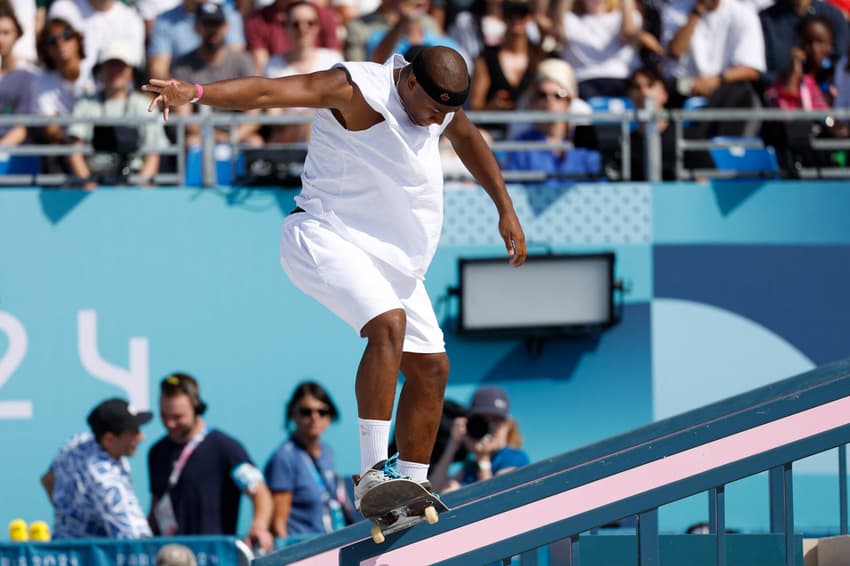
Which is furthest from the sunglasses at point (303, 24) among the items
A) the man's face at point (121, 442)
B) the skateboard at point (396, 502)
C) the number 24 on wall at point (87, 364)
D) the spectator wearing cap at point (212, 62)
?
the skateboard at point (396, 502)

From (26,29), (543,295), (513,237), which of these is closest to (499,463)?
(543,295)

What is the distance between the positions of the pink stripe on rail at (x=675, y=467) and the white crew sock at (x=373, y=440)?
0.53 meters

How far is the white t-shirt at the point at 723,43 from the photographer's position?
999cm

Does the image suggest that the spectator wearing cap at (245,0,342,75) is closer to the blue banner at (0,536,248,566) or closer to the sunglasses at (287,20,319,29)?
the sunglasses at (287,20,319,29)

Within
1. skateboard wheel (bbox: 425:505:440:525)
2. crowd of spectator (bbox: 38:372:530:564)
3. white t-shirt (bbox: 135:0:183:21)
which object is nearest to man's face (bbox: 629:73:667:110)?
crowd of spectator (bbox: 38:372:530:564)

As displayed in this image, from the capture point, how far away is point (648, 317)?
30.6 ft

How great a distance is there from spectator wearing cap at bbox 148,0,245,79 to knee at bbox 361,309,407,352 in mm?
Result: 5107

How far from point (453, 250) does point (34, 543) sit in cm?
321

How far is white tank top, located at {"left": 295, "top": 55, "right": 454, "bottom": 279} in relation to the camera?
193 inches

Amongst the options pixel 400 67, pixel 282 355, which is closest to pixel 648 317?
pixel 282 355

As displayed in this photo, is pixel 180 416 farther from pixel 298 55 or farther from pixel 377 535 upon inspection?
pixel 377 535

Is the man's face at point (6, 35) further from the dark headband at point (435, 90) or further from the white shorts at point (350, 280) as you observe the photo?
the dark headband at point (435, 90)

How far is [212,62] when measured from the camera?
9.41 metres

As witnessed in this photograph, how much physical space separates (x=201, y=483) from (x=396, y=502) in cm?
336
